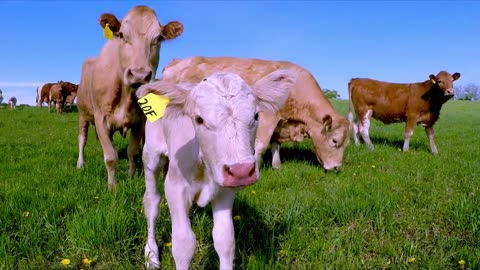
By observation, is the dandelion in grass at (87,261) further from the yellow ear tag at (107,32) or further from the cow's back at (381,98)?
the cow's back at (381,98)

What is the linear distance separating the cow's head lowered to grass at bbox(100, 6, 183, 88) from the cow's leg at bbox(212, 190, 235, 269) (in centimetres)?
239

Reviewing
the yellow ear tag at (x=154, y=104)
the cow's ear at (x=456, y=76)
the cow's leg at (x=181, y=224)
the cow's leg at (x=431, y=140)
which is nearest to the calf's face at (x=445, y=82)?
the cow's ear at (x=456, y=76)

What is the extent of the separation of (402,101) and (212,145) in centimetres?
1120

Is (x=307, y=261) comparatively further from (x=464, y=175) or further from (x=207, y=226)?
(x=464, y=175)

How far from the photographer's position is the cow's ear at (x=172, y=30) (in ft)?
17.2

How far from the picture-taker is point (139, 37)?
194 inches

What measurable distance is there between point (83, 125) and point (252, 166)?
6.16 metres

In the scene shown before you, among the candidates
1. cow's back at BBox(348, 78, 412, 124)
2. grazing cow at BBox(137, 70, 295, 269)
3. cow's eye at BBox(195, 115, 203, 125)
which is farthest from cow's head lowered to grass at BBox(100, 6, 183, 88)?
cow's back at BBox(348, 78, 412, 124)

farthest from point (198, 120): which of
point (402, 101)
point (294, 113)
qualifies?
point (402, 101)

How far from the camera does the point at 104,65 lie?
18.1 ft

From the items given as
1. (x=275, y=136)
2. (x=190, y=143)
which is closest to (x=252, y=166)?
(x=190, y=143)

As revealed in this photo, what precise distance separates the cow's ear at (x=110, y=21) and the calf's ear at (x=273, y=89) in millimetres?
3321

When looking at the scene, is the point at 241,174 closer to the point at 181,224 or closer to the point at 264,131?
the point at 181,224

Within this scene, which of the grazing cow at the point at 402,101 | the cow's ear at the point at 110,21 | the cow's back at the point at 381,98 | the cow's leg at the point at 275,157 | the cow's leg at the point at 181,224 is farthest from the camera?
the cow's back at the point at 381,98
